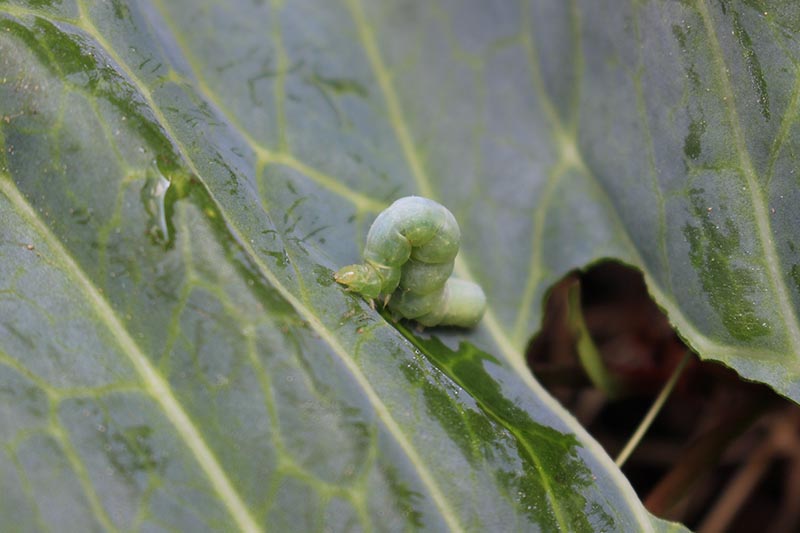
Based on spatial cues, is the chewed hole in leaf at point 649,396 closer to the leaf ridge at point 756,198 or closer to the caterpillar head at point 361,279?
the leaf ridge at point 756,198

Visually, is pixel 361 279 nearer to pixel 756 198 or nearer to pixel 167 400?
pixel 167 400

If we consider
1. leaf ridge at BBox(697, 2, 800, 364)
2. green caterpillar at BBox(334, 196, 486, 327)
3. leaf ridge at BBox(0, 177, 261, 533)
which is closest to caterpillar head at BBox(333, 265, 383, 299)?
green caterpillar at BBox(334, 196, 486, 327)

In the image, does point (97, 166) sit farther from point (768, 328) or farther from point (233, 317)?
point (768, 328)

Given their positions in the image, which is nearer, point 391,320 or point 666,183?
point 391,320

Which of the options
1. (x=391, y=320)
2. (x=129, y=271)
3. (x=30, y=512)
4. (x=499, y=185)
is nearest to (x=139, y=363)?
(x=129, y=271)

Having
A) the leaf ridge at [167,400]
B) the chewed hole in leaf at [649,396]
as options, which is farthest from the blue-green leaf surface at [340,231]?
the chewed hole in leaf at [649,396]
